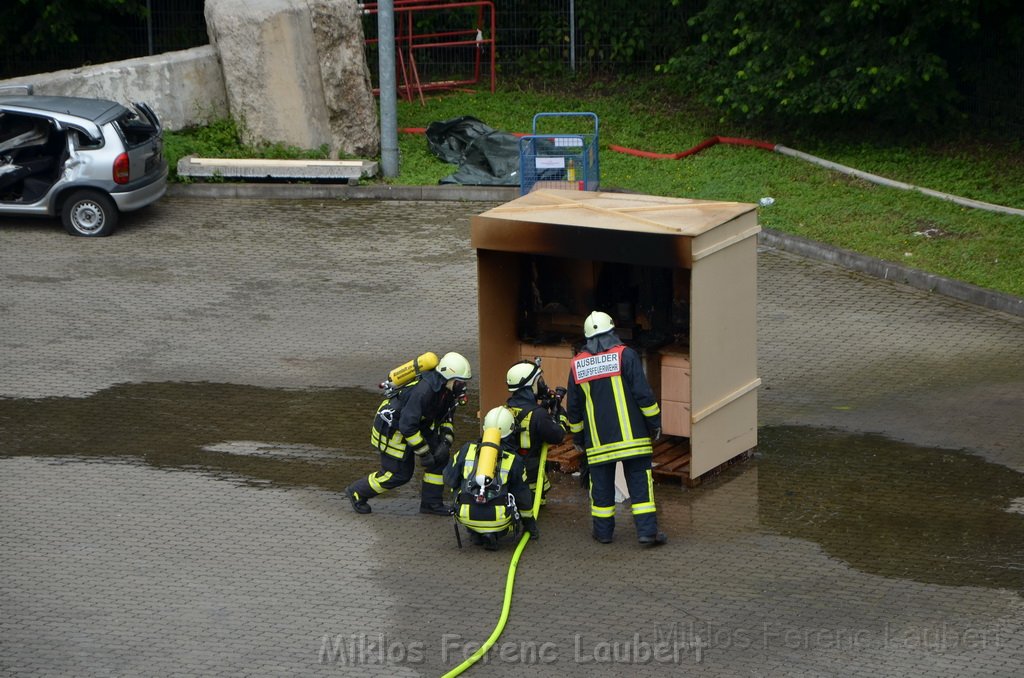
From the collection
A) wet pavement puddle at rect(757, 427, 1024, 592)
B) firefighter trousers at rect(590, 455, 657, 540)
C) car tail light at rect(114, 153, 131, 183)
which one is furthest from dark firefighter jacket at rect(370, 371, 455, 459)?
car tail light at rect(114, 153, 131, 183)

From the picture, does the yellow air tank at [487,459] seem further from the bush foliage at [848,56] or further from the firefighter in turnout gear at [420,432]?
the bush foliage at [848,56]

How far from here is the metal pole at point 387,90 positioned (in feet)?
58.3

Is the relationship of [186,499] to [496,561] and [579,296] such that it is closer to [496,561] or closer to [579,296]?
[496,561]

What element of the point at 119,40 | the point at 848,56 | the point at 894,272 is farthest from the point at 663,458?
the point at 119,40

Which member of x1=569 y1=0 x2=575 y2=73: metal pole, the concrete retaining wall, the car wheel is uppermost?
x1=569 y1=0 x2=575 y2=73: metal pole

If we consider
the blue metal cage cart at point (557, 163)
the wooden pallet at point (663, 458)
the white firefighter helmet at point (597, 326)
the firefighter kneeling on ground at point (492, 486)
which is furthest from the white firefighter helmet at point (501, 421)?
the blue metal cage cart at point (557, 163)

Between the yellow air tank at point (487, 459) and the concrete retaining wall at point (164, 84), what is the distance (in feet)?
38.9

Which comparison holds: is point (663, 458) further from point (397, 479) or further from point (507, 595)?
point (507, 595)

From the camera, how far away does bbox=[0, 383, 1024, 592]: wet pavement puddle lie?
8.88 metres

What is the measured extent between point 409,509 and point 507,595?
1752mm

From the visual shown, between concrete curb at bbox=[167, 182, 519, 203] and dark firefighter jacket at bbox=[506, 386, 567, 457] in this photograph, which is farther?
concrete curb at bbox=[167, 182, 519, 203]

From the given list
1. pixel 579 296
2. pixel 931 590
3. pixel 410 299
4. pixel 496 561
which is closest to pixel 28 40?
pixel 410 299

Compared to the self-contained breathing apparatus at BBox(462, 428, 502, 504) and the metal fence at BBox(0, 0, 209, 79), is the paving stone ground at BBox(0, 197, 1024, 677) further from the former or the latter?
the metal fence at BBox(0, 0, 209, 79)

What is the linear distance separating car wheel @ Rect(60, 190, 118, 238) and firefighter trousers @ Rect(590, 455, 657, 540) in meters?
9.27
